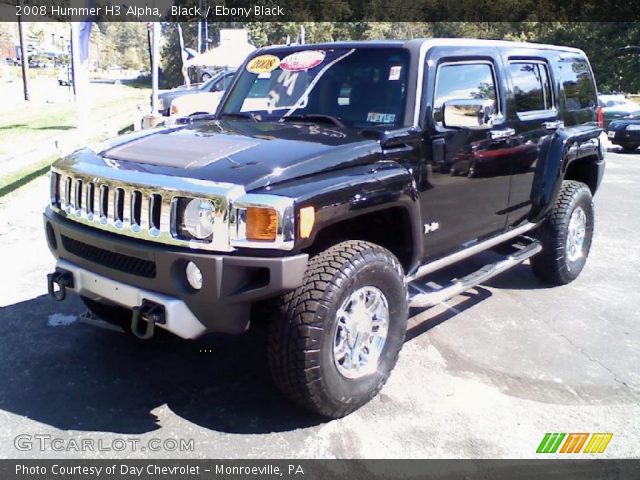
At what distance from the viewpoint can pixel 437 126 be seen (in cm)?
389

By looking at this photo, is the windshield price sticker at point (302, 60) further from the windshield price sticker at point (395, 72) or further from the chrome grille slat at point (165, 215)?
the chrome grille slat at point (165, 215)

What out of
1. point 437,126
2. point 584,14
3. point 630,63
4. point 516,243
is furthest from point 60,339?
point 584,14

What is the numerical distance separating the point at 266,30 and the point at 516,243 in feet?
139

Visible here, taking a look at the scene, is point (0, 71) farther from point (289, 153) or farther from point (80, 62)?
point (289, 153)

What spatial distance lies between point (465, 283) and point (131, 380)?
7.36 feet

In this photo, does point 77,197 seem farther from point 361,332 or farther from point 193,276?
point 361,332

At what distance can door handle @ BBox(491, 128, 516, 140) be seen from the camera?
4.40 m

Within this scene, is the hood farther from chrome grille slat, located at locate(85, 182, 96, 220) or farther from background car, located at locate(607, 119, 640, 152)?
background car, located at locate(607, 119, 640, 152)

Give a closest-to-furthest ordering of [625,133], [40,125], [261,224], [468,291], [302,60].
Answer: [261,224], [302,60], [468,291], [625,133], [40,125]

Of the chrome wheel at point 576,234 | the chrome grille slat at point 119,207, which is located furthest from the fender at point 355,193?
the chrome wheel at point 576,234

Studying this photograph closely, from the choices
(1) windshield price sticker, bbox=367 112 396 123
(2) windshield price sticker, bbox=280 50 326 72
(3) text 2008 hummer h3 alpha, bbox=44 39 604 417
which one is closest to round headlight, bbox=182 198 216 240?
(3) text 2008 hummer h3 alpha, bbox=44 39 604 417

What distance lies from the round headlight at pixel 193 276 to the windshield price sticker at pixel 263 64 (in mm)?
2042

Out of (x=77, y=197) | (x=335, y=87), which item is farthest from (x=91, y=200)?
(x=335, y=87)

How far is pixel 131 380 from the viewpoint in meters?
3.69
